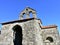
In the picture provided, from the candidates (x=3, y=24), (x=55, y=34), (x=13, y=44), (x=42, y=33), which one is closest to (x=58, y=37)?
(x=55, y=34)

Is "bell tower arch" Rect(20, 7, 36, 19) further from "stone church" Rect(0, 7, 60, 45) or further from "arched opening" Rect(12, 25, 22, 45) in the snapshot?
"arched opening" Rect(12, 25, 22, 45)

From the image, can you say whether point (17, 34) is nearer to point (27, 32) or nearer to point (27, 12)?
point (27, 32)

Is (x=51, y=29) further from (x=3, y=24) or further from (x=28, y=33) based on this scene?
(x=3, y=24)

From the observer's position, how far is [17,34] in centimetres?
1489

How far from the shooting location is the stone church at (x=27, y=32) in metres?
13.2

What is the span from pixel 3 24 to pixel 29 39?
10.9ft

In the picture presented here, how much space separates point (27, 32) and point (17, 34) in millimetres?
1802

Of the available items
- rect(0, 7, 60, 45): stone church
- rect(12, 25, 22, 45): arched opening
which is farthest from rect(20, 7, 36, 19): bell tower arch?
rect(12, 25, 22, 45): arched opening

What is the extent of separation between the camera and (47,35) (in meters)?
15.6

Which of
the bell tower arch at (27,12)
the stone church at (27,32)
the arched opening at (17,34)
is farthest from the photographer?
the bell tower arch at (27,12)

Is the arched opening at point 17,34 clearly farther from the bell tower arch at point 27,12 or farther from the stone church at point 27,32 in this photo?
the bell tower arch at point 27,12

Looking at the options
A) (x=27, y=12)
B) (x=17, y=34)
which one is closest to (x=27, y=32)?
(x=17, y=34)

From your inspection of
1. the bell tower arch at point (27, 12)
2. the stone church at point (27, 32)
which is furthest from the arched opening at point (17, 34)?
the bell tower arch at point (27, 12)

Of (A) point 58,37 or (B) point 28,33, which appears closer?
(B) point 28,33
